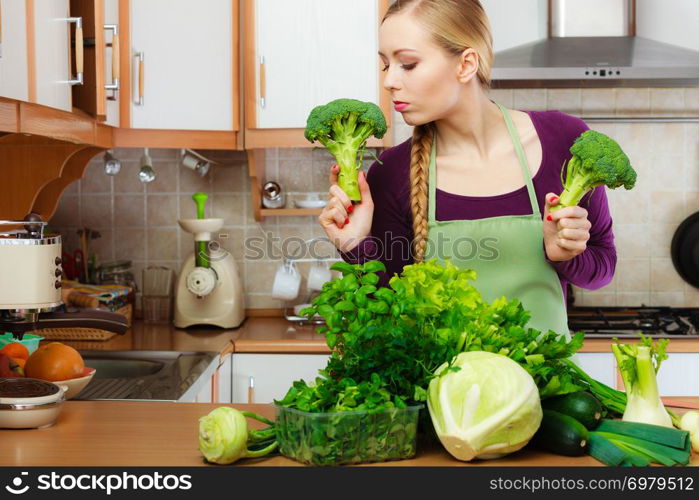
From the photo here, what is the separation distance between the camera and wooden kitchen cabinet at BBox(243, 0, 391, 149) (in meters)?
2.86

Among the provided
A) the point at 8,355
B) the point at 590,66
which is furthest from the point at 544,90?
the point at 8,355

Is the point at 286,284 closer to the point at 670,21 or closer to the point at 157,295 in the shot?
the point at 157,295

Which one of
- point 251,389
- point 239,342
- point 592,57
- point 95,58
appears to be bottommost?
point 251,389

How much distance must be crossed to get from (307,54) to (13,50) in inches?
51.1

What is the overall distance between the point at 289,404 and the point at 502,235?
845 millimetres

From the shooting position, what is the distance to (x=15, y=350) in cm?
152

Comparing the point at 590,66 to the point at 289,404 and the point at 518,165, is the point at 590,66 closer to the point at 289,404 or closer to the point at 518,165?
the point at 518,165

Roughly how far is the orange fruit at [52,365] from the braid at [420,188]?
2.26 ft

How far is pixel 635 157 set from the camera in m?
3.16

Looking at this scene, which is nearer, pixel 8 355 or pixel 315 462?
pixel 315 462

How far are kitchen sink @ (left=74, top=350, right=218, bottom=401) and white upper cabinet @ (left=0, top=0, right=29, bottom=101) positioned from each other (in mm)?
690

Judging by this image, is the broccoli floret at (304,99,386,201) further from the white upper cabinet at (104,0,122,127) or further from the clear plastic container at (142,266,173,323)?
the clear plastic container at (142,266,173,323)

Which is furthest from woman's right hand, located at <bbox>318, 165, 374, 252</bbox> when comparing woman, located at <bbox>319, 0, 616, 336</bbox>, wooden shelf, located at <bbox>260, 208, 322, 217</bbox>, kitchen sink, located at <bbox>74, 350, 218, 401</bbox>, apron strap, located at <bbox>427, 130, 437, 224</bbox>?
wooden shelf, located at <bbox>260, 208, 322, 217</bbox>

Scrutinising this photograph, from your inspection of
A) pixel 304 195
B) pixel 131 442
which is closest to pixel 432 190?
pixel 131 442
